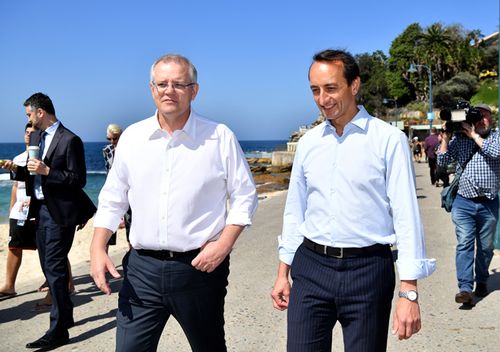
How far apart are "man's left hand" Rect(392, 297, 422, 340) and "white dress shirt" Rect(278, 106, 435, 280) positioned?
0.12 meters

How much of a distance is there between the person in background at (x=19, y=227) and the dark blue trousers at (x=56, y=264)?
95 centimetres

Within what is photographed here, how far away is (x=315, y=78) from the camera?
9.11ft

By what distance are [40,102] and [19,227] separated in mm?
1827

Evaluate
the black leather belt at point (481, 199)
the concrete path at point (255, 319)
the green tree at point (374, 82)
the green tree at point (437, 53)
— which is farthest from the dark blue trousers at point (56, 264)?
the green tree at point (374, 82)

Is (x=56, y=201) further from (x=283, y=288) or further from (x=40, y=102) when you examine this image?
(x=283, y=288)

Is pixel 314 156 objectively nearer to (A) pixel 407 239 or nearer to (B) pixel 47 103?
(A) pixel 407 239

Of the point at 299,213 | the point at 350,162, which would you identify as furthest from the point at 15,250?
the point at 350,162

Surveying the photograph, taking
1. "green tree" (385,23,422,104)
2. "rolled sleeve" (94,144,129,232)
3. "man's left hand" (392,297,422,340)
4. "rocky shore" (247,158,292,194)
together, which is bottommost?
"rocky shore" (247,158,292,194)

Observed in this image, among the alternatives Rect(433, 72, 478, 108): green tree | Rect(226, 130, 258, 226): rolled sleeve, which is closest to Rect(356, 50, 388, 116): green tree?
Rect(433, 72, 478, 108): green tree

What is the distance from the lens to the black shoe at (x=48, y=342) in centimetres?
469

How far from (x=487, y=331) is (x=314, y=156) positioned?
3129 millimetres

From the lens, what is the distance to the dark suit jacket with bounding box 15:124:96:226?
4.91 m

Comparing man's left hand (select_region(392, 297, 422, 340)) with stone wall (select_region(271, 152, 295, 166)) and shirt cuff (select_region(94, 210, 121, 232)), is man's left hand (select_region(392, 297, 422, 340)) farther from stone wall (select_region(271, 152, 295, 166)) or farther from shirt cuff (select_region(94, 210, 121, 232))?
stone wall (select_region(271, 152, 295, 166))

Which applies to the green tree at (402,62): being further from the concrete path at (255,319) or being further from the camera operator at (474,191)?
the camera operator at (474,191)
